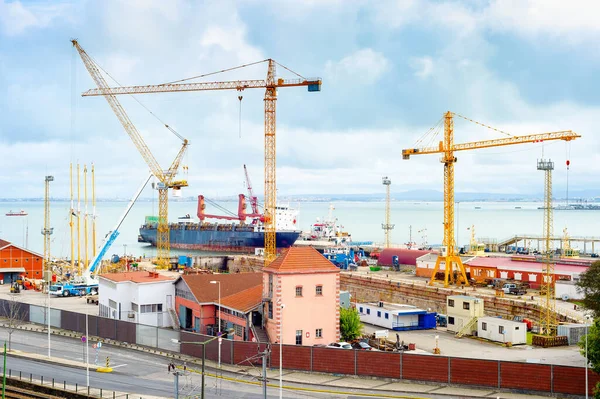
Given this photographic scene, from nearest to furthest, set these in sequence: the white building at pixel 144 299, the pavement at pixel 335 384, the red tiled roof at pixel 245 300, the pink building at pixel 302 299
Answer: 1. the pavement at pixel 335 384
2. the pink building at pixel 302 299
3. the red tiled roof at pixel 245 300
4. the white building at pixel 144 299

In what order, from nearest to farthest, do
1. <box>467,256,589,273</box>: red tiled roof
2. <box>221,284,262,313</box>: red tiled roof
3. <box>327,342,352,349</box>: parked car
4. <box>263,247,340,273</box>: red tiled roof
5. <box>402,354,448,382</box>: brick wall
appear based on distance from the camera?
<box>402,354,448,382</box>: brick wall
<box>327,342,352,349</box>: parked car
<box>263,247,340,273</box>: red tiled roof
<box>221,284,262,313</box>: red tiled roof
<box>467,256,589,273</box>: red tiled roof

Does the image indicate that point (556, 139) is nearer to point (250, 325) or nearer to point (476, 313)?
point (476, 313)

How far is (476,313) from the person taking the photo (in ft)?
171

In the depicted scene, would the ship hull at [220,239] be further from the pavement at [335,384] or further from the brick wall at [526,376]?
the brick wall at [526,376]

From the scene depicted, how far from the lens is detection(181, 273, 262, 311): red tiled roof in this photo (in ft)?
168

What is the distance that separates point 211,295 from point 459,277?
35460 millimetres

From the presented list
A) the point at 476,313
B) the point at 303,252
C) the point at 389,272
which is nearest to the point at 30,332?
the point at 303,252

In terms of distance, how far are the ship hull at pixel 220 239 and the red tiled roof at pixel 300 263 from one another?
107392 millimetres

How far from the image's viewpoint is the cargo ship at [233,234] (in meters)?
155

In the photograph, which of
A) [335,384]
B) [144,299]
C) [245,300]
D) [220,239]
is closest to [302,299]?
[245,300]

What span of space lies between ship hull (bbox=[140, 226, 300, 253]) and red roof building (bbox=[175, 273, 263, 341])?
9547 centimetres

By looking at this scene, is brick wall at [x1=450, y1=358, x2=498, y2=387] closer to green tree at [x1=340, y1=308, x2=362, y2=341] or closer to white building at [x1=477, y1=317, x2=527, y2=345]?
green tree at [x1=340, y1=308, x2=362, y2=341]

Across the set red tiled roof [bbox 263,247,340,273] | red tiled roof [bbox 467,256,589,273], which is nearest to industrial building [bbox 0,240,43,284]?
red tiled roof [bbox 263,247,340,273]

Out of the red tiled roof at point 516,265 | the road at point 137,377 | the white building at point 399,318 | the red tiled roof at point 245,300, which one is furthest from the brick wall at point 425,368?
the red tiled roof at point 516,265
